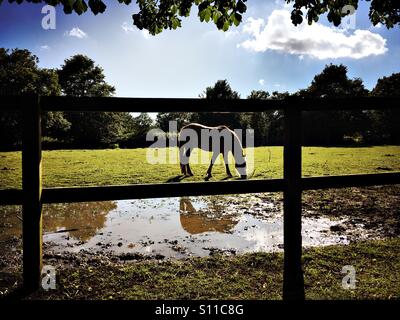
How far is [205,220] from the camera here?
581cm

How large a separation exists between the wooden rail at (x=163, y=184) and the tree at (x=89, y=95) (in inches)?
1785

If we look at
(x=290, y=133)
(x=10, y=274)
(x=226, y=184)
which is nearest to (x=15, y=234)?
(x=10, y=274)

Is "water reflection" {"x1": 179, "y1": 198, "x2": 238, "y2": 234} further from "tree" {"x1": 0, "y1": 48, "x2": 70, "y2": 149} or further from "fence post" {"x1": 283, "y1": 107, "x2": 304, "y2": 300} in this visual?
"tree" {"x1": 0, "y1": 48, "x2": 70, "y2": 149}

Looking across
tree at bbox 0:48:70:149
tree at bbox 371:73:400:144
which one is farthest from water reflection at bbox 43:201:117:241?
tree at bbox 371:73:400:144

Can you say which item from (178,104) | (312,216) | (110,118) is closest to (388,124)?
(110,118)

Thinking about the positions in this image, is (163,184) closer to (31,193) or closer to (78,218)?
(31,193)

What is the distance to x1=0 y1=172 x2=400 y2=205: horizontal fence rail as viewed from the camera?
2953 millimetres

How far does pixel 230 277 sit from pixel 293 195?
44.8 inches

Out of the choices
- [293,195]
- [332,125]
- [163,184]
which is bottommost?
[293,195]

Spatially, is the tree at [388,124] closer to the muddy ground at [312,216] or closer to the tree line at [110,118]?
the tree line at [110,118]

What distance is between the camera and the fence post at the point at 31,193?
113 inches
